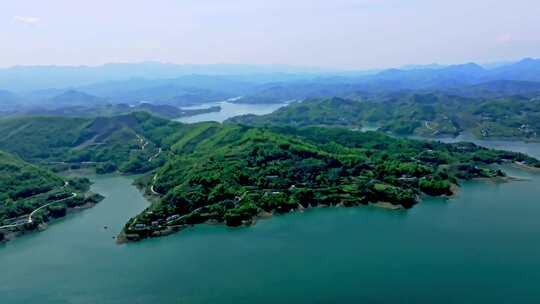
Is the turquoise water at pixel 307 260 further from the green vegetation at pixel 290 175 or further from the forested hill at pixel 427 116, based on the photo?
the forested hill at pixel 427 116

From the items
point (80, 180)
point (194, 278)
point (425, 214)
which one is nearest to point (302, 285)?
point (194, 278)

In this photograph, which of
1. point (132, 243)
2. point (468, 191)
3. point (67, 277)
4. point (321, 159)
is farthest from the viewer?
point (321, 159)

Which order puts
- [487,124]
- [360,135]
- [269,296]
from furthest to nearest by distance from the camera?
[487,124] < [360,135] < [269,296]

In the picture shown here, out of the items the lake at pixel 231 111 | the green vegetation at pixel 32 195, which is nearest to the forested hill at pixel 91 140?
the green vegetation at pixel 32 195

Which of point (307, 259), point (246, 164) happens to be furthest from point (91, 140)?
point (307, 259)

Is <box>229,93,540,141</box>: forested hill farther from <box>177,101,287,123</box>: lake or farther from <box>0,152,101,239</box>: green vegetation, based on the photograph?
<box>0,152,101,239</box>: green vegetation

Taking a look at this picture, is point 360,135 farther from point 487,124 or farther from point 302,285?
point 302,285

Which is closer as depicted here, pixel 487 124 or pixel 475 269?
pixel 475 269
